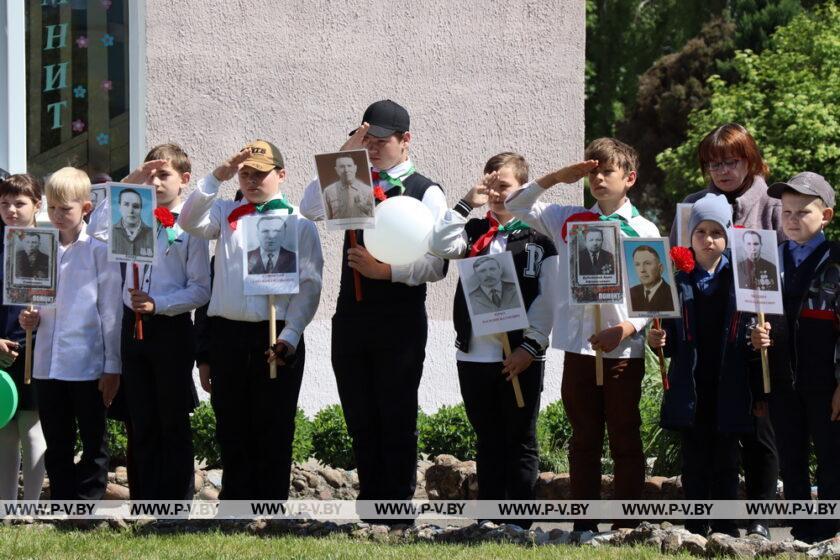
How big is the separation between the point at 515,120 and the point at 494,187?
3.70 meters

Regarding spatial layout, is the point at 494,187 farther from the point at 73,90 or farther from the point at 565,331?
the point at 73,90

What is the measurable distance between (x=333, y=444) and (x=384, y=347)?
8.33ft

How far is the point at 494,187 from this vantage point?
669 centimetres

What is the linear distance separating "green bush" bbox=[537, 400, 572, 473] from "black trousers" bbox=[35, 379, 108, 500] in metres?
3.03

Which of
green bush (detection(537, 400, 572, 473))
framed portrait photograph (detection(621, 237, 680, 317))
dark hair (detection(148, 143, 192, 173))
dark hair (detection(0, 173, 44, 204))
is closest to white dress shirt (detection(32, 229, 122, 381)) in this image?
dark hair (detection(0, 173, 44, 204))

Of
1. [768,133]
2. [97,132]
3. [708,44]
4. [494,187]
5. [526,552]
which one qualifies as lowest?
[526,552]

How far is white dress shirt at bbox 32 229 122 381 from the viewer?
691cm

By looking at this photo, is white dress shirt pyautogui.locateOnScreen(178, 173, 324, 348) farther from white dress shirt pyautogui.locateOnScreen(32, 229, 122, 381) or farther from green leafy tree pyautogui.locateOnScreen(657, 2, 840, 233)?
green leafy tree pyautogui.locateOnScreen(657, 2, 840, 233)

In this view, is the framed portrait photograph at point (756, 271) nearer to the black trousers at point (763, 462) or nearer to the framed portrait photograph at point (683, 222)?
the framed portrait photograph at point (683, 222)

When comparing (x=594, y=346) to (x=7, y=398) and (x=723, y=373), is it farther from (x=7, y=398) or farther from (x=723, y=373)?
(x=7, y=398)

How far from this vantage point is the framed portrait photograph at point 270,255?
6457 millimetres

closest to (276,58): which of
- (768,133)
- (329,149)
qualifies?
(329,149)

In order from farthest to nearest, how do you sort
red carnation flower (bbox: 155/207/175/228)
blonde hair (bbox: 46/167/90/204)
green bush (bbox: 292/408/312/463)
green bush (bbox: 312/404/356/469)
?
green bush (bbox: 312/404/356/469), green bush (bbox: 292/408/312/463), blonde hair (bbox: 46/167/90/204), red carnation flower (bbox: 155/207/175/228)

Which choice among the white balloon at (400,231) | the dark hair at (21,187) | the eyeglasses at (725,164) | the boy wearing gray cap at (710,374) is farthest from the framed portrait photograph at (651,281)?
the dark hair at (21,187)
